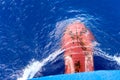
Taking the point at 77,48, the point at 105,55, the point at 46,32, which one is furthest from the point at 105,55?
the point at 46,32

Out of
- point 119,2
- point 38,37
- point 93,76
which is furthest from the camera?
point 119,2

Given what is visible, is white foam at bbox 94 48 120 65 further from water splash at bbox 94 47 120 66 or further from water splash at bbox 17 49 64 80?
water splash at bbox 17 49 64 80

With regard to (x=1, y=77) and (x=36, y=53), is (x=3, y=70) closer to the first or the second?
(x=1, y=77)

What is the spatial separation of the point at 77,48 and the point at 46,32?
2.50 feet

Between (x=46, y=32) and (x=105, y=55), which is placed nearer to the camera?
(x=105, y=55)

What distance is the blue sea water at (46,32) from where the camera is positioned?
4.75m

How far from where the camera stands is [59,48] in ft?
15.7

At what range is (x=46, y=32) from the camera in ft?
16.4

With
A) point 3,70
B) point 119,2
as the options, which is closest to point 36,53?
point 3,70

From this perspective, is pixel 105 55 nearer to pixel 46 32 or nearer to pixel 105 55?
pixel 105 55

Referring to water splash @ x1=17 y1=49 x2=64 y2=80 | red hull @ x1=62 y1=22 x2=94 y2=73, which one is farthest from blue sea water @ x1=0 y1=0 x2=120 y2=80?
red hull @ x1=62 y1=22 x2=94 y2=73

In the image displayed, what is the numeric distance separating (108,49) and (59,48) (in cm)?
78

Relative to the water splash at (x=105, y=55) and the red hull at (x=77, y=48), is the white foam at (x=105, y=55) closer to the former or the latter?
the water splash at (x=105, y=55)

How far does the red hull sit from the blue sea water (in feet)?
0.48
